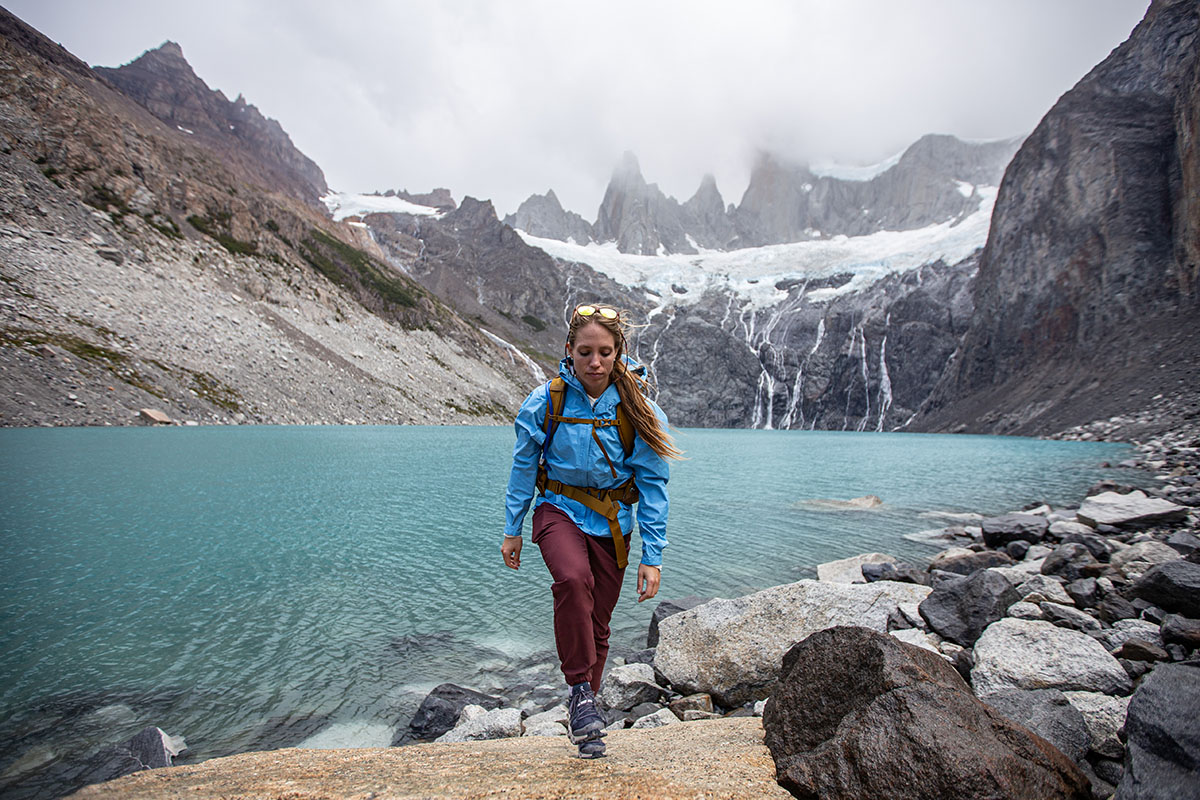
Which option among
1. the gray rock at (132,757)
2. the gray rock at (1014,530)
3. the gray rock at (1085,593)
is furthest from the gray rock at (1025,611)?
the gray rock at (132,757)

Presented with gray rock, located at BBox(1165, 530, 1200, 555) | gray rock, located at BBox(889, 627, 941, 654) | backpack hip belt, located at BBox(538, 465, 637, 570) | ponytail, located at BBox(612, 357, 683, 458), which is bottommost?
gray rock, located at BBox(889, 627, 941, 654)

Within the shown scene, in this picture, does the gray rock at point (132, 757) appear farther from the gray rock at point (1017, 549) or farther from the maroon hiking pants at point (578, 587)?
the gray rock at point (1017, 549)

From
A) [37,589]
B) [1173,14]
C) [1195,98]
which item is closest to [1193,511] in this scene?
[37,589]

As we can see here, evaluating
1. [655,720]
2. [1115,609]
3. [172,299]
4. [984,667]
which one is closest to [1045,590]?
[1115,609]

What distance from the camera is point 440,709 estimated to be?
5.79 m

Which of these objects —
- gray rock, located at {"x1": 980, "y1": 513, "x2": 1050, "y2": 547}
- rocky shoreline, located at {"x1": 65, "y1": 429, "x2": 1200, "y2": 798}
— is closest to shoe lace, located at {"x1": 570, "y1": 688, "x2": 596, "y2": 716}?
rocky shoreline, located at {"x1": 65, "y1": 429, "x2": 1200, "y2": 798}

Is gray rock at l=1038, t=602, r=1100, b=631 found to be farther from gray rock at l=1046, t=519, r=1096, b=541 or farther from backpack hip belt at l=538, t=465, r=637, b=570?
gray rock at l=1046, t=519, r=1096, b=541

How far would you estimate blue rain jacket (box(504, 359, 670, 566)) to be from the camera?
3693 mm

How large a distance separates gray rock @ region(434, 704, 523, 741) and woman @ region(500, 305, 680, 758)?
85.1 inches

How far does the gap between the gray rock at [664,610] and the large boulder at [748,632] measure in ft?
3.82

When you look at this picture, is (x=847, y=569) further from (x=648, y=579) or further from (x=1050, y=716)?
(x=648, y=579)

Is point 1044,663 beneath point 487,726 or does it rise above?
above

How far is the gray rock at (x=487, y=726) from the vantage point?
17.1 ft

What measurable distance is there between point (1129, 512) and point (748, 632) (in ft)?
40.4
